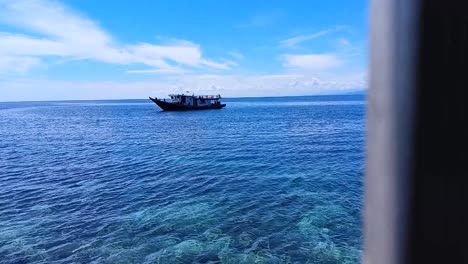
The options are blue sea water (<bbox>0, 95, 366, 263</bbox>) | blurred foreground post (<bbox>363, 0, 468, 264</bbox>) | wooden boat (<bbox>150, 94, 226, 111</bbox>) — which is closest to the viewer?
blurred foreground post (<bbox>363, 0, 468, 264</bbox>)

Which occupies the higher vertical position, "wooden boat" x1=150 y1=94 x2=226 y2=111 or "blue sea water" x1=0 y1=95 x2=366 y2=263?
"wooden boat" x1=150 y1=94 x2=226 y2=111

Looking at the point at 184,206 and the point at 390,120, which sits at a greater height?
the point at 390,120

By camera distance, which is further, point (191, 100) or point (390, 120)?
point (191, 100)

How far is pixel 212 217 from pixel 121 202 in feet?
19.0

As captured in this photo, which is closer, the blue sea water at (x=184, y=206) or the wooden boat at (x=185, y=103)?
the blue sea water at (x=184, y=206)

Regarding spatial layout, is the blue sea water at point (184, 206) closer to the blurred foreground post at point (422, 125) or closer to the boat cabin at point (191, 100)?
the blurred foreground post at point (422, 125)

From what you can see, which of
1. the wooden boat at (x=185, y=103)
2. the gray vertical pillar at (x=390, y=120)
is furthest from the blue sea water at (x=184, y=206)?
the wooden boat at (x=185, y=103)

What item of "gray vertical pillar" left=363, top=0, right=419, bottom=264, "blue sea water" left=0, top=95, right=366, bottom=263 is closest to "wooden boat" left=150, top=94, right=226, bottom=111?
"blue sea water" left=0, top=95, right=366, bottom=263

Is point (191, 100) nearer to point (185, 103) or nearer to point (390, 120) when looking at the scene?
point (185, 103)

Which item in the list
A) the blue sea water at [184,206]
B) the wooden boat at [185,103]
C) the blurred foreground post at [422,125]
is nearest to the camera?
the blurred foreground post at [422,125]

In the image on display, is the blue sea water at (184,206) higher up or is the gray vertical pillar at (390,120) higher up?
the gray vertical pillar at (390,120)

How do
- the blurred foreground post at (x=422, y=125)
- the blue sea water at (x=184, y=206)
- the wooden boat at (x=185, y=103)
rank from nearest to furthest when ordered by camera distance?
1. the blurred foreground post at (x=422, y=125)
2. the blue sea water at (x=184, y=206)
3. the wooden boat at (x=185, y=103)

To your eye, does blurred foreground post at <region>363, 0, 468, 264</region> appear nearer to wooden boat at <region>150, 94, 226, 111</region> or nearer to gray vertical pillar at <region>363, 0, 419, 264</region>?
gray vertical pillar at <region>363, 0, 419, 264</region>

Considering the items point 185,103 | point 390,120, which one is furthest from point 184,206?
point 185,103
